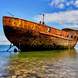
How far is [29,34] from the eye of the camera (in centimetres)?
1233

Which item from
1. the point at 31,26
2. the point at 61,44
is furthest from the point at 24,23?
the point at 61,44

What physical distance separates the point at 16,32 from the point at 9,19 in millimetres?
1630

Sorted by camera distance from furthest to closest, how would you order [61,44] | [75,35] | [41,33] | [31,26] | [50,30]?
[75,35], [61,44], [50,30], [41,33], [31,26]

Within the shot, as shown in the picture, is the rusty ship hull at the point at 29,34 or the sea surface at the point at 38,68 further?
the rusty ship hull at the point at 29,34

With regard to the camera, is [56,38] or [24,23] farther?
[56,38]

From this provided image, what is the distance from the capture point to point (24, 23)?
39.0 ft

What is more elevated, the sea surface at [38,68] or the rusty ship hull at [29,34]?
the rusty ship hull at [29,34]

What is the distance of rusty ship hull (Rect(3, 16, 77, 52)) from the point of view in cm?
1161

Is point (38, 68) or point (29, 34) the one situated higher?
point (29, 34)

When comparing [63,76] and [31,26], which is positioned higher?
[31,26]

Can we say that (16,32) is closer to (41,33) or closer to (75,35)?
(41,33)

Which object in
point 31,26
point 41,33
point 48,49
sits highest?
point 31,26

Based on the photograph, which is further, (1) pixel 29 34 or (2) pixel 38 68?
(1) pixel 29 34

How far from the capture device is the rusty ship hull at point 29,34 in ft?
38.1
